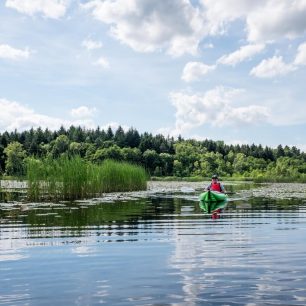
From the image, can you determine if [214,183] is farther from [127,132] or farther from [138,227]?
[127,132]

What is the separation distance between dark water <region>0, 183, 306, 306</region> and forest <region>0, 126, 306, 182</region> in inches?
3563

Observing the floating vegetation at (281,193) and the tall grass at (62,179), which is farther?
the floating vegetation at (281,193)

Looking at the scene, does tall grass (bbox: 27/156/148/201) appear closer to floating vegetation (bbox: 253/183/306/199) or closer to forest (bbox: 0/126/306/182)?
floating vegetation (bbox: 253/183/306/199)

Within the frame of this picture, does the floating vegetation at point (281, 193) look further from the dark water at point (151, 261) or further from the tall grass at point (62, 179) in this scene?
the dark water at point (151, 261)

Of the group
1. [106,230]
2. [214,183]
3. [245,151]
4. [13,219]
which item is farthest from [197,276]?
[245,151]

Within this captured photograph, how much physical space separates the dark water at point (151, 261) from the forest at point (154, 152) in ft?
297

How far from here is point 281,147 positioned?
168625mm

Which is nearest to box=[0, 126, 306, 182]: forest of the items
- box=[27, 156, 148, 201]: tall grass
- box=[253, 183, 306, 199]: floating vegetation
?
box=[253, 183, 306, 199]: floating vegetation

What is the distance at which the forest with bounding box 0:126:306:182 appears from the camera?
4505 inches

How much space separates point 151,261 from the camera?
356 inches

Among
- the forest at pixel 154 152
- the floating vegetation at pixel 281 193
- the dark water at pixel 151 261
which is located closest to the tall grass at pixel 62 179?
the dark water at pixel 151 261

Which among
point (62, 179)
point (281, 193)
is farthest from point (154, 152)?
point (62, 179)

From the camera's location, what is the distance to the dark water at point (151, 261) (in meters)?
6.54

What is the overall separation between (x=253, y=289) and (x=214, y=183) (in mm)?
22214
